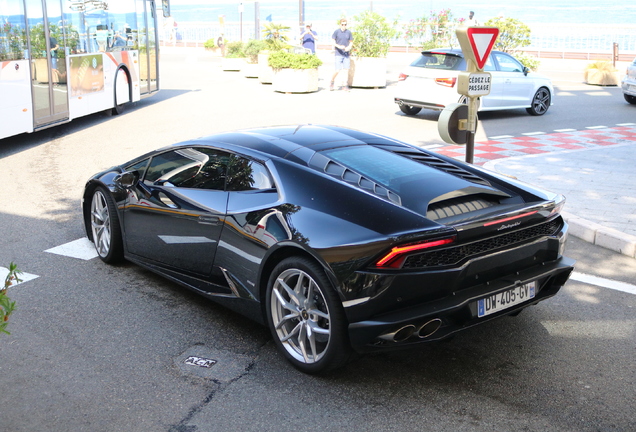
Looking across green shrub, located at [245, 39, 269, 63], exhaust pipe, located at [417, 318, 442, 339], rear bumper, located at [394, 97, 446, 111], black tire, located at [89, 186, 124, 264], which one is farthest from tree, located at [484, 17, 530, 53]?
exhaust pipe, located at [417, 318, 442, 339]

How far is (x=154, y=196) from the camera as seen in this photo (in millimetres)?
5418

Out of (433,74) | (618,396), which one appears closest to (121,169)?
(618,396)

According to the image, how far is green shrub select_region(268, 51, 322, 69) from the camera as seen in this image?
2044cm

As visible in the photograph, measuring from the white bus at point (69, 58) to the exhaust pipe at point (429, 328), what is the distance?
9751mm

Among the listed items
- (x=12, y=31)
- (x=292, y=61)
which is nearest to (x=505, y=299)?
(x=12, y=31)

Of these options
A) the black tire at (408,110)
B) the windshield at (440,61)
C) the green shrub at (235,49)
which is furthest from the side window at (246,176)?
the green shrub at (235,49)

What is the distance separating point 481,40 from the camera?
6918 millimetres

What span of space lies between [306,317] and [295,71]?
16971 millimetres

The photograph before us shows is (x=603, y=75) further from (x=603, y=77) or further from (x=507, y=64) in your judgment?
(x=507, y=64)

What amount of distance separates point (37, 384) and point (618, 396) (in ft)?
10.4

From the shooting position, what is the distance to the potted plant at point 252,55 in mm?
26594

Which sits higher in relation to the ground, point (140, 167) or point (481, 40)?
point (481, 40)

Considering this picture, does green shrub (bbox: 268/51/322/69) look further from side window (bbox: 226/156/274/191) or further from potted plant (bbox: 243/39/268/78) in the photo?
side window (bbox: 226/156/274/191)

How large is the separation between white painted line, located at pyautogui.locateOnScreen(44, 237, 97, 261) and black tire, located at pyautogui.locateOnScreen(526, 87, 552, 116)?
480 inches
